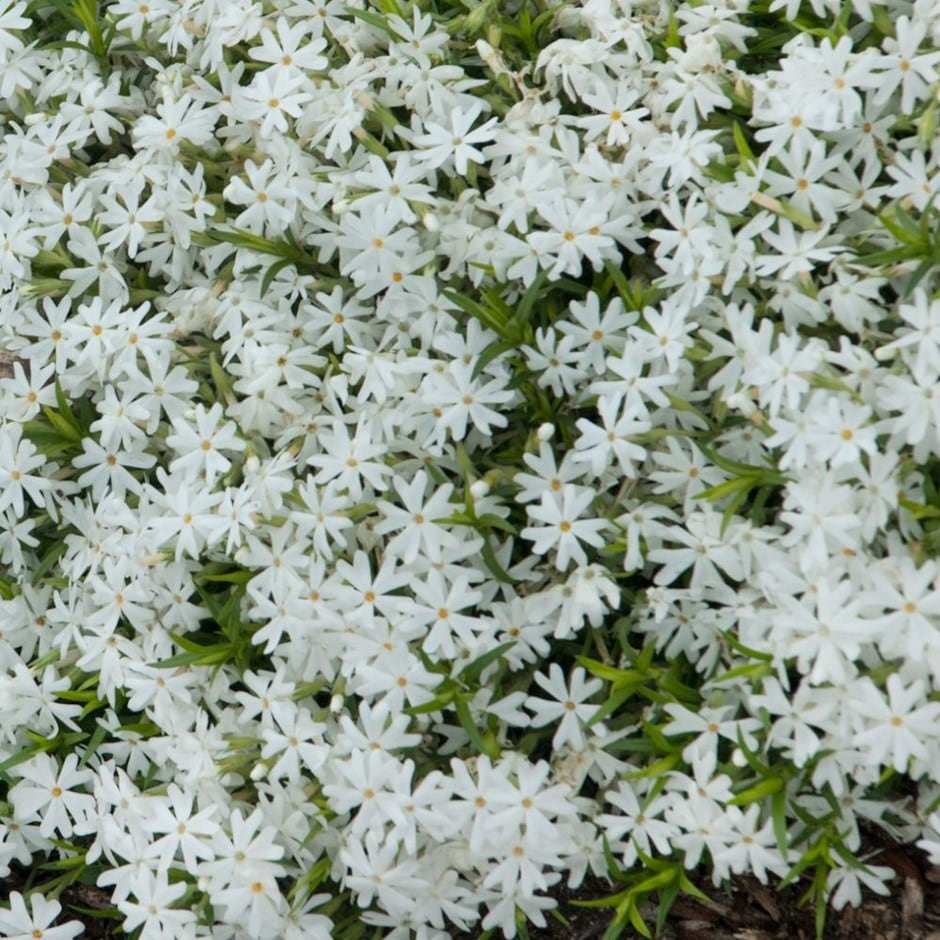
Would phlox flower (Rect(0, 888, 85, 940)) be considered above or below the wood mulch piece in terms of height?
below

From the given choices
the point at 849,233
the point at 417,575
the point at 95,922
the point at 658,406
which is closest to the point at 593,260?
the point at 658,406

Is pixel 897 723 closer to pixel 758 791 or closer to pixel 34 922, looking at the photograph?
pixel 758 791

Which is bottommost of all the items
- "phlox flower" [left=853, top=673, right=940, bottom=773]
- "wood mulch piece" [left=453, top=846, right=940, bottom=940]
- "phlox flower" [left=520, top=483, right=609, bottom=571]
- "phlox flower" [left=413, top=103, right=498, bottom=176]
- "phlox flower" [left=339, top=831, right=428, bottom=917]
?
"wood mulch piece" [left=453, top=846, right=940, bottom=940]

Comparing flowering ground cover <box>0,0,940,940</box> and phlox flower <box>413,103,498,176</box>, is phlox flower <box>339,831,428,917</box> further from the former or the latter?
phlox flower <box>413,103,498,176</box>

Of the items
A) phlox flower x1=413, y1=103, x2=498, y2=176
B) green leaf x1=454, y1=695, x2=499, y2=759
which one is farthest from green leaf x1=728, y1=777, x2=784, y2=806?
phlox flower x1=413, y1=103, x2=498, y2=176

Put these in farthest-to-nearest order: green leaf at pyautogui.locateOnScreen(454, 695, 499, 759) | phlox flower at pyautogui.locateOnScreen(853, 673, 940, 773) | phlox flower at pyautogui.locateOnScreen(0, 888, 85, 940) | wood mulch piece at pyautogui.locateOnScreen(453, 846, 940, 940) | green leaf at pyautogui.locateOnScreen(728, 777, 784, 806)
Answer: phlox flower at pyautogui.locateOnScreen(0, 888, 85, 940) → wood mulch piece at pyautogui.locateOnScreen(453, 846, 940, 940) → green leaf at pyautogui.locateOnScreen(454, 695, 499, 759) → green leaf at pyautogui.locateOnScreen(728, 777, 784, 806) → phlox flower at pyautogui.locateOnScreen(853, 673, 940, 773)

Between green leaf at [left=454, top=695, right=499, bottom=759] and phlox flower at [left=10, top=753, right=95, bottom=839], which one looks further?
phlox flower at [left=10, top=753, right=95, bottom=839]

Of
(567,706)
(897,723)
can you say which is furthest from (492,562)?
(897,723)

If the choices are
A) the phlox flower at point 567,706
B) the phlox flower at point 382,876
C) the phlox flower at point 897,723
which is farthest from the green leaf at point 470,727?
the phlox flower at point 897,723

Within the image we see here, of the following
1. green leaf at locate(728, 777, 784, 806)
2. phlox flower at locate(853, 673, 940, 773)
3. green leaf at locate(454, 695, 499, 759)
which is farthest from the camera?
green leaf at locate(454, 695, 499, 759)
